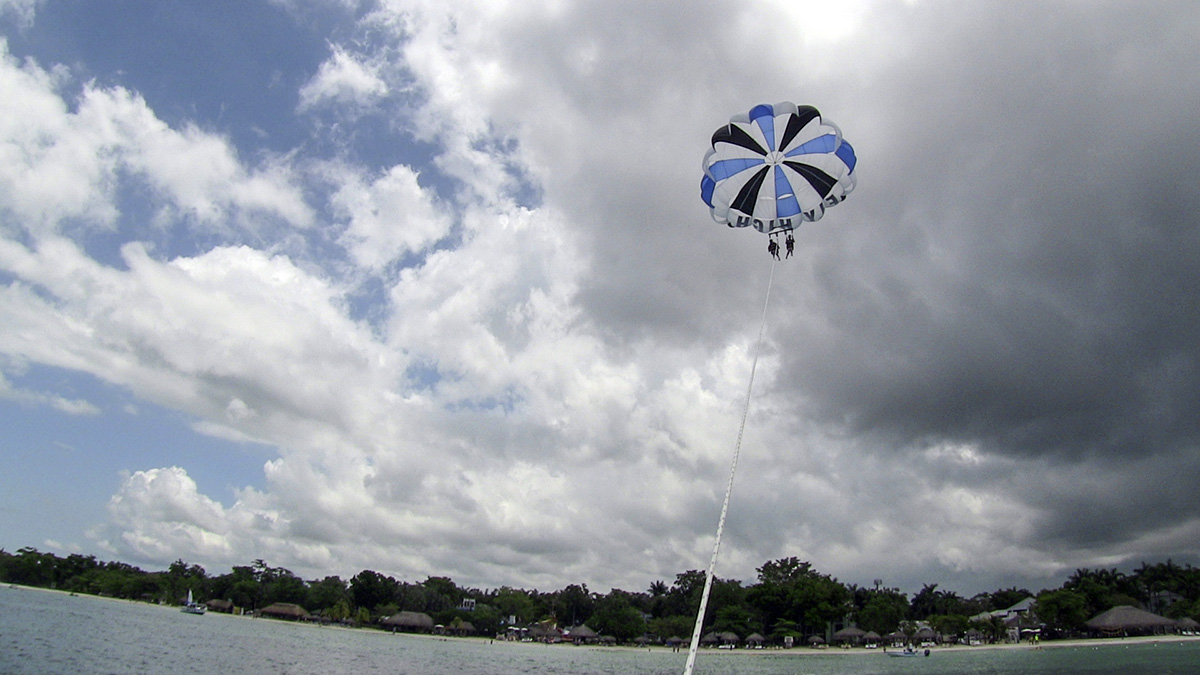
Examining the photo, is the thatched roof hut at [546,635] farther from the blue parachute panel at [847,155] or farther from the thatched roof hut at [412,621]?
the blue parachute panel at [847,155]

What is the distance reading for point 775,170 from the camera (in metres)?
14.6

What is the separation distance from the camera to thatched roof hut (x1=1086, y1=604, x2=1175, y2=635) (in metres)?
68.4

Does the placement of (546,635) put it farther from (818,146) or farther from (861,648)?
(818,146)

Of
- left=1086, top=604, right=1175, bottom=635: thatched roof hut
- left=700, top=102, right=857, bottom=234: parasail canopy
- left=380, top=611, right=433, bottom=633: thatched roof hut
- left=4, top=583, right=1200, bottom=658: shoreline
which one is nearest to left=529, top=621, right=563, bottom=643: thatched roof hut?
left=4, top=583, right=1200, bottom=658: shoreline

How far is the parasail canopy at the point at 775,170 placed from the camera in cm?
1387

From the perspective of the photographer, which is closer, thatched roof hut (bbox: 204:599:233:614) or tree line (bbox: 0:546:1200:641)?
tree line (bbox: 0:546:1200:641)

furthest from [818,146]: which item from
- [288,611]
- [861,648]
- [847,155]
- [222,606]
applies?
[222,606]

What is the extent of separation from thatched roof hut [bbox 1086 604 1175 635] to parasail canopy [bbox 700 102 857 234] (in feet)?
258

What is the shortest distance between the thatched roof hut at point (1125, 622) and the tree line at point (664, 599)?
6.78 ft

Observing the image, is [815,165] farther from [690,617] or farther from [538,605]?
[538,605]

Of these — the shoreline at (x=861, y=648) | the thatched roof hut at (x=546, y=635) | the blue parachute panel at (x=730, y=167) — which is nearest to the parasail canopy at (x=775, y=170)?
the blue parachute panel at (x=730, y=167)

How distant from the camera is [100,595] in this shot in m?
124

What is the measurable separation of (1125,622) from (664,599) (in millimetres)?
53624

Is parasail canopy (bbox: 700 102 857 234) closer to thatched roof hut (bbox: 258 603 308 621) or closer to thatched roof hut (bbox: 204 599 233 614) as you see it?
thatched roof hut (bbox: 258 603 308 621)
